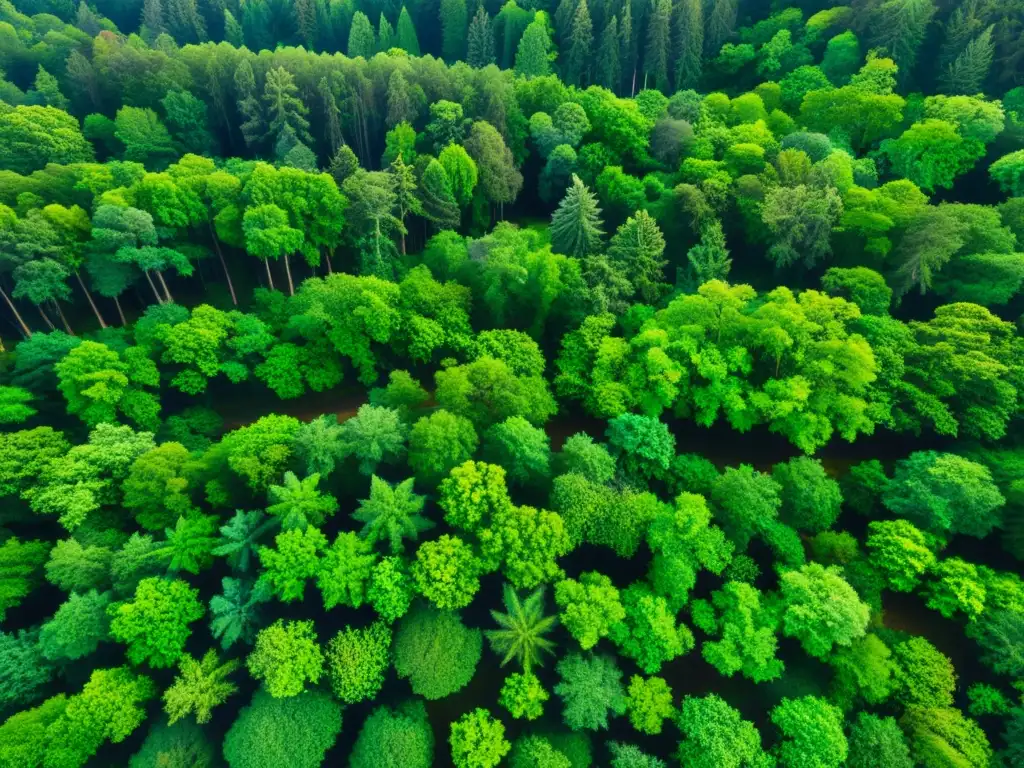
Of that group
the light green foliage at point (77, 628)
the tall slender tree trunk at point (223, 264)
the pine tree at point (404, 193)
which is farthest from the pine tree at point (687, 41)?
the light green foliage at point (77, 628)

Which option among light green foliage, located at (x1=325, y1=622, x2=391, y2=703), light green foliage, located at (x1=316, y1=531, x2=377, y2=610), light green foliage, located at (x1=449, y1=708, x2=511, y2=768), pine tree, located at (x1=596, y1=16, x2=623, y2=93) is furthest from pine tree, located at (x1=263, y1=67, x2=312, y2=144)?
light green foliage, located at (x1=449, y1=708, x2=511, y2=768)

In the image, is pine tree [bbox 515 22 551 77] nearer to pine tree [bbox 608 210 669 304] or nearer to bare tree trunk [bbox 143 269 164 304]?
pine tree [bbox 608 210 669 304]

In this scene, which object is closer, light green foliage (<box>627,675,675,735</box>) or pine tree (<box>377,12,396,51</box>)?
light green foliage (<box>627,675,675,735</box>)

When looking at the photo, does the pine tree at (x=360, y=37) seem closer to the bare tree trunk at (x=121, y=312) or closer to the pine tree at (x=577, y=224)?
the bare tree trunk at (x=121, y=312)

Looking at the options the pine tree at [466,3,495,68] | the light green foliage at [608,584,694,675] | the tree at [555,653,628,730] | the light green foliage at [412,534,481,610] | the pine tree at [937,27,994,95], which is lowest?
the tree at [555,653,628,730]

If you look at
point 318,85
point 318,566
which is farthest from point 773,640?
point 318,85

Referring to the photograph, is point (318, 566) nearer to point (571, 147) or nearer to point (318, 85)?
point (571, 147)

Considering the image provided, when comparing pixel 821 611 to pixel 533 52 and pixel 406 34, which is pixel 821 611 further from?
pixel 406 34
